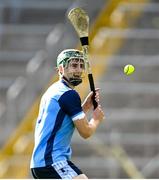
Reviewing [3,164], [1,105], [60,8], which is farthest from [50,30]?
[3,164]

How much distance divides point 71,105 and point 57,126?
134mm

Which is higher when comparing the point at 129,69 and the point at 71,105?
the point at 129,69

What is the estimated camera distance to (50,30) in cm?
1110

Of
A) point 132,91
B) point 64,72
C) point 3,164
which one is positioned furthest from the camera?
point 132,91

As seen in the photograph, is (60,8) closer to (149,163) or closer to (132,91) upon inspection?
(132,91)

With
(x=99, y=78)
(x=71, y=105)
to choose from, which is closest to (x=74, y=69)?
(x=71, y=105)

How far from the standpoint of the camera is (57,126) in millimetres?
5074

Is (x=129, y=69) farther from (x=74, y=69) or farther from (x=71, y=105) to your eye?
(x=71, y=105)

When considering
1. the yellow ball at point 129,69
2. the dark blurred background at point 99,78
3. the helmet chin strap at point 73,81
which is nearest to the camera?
the helmet chin strap at point 73,81

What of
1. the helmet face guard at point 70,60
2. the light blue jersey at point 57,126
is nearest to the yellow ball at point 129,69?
the helmet face guard at point 70,60

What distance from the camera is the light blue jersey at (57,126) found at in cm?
507

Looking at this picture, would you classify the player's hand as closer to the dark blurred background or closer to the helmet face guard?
the helmet face guard

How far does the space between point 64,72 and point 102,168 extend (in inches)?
202

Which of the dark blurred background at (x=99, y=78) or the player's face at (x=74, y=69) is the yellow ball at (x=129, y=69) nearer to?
the player's face at (x=74, y=69)
